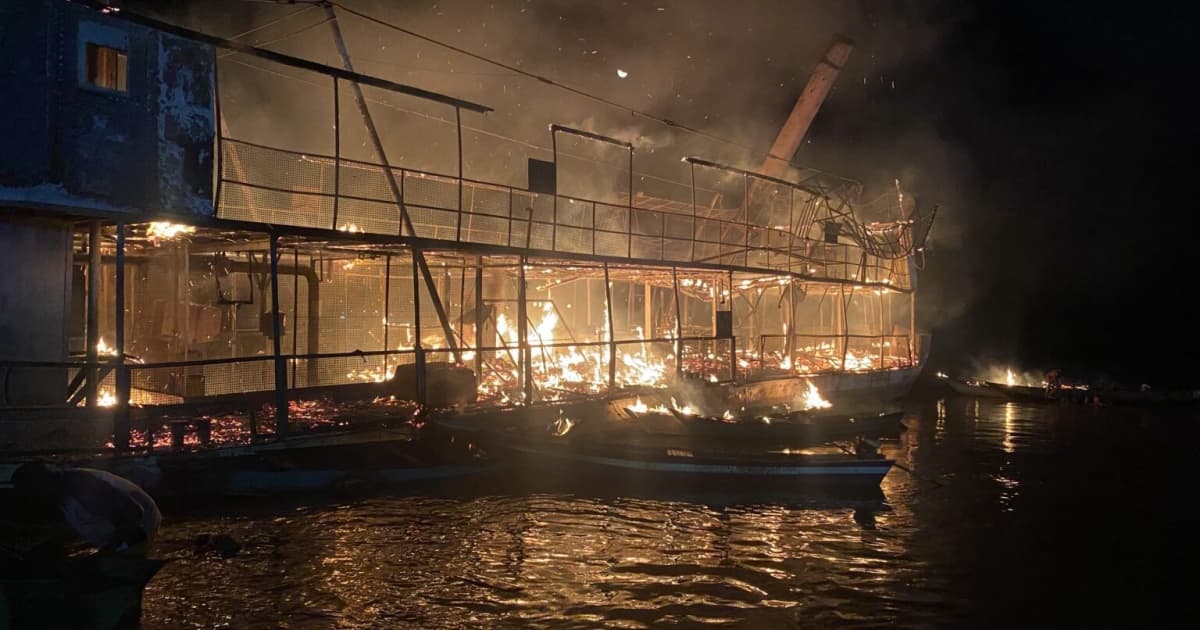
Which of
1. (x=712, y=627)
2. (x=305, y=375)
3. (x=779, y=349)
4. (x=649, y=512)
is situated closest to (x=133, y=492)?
(x=712, y=627)

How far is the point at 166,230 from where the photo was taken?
14.2 metres

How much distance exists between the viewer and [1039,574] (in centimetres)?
1105

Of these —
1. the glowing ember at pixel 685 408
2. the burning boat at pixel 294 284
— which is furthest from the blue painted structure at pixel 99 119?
the glowing ember at pixel 685 408

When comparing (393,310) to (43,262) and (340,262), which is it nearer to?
(340,262)

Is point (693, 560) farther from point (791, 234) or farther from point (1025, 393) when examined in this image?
point (1025, 393)

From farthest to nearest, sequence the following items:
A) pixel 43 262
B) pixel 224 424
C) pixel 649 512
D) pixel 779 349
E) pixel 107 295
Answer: pixel 779 349
pixel 107 295
pixel 224 424
pixel 649 512
pixel 43 262

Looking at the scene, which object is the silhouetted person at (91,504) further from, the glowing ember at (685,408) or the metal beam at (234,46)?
the glowing ember at (685,408)

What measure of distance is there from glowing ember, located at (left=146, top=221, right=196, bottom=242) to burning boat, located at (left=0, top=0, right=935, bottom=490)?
0.27 ft

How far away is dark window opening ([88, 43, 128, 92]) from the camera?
1225 centimetres

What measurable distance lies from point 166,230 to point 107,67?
2.96 meters

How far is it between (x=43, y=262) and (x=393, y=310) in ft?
31.1

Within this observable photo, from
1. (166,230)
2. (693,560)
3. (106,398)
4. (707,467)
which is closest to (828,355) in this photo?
(707,467)

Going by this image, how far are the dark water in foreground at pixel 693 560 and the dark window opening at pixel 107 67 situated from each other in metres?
6.83

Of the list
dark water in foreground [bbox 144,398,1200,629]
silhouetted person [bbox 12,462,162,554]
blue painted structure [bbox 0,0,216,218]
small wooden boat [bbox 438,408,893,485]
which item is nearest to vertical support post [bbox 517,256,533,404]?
small wooden boat [bbox 438,408,893,485]
